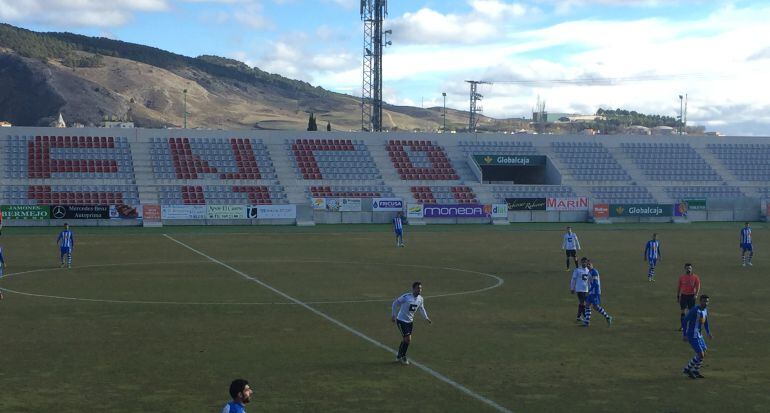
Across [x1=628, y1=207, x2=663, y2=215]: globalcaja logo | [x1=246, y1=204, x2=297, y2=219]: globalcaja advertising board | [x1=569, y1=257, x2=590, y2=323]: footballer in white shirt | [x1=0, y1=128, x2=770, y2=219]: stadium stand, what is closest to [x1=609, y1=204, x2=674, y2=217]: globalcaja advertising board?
[x1=628, y1=207, x2=663, y2=215]: globalcaja logo

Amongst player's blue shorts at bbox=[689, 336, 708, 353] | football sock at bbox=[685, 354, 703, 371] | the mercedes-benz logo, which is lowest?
football sock at bbox=[685, 354, 703, 371]

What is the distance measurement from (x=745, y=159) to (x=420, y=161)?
34.0m

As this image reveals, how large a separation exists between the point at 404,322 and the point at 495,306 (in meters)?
9.09

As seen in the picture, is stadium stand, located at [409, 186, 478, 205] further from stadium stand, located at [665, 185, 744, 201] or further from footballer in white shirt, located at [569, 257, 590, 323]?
footballer in white shirt, located at [569, 257, 590, 323]

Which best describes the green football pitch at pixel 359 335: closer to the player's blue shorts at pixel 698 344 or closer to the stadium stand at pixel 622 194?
the player's blue shorts at pixel 698 344

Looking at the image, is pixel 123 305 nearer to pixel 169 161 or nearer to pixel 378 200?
pixel 378 200

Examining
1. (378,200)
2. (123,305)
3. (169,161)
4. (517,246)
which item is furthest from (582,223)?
(123,305)

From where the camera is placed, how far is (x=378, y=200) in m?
71.9

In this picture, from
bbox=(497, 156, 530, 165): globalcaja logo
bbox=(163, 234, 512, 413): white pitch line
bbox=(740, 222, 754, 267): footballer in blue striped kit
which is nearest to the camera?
bbox=(163, 234, 512, 413): white pitch line

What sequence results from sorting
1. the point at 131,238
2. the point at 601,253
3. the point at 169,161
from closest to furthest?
the point at 601,253
the point at 131,238
the point at 169,161

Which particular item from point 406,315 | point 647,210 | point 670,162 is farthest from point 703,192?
point 406,315

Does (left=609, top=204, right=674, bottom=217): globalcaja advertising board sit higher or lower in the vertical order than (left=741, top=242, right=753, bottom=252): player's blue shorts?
higher

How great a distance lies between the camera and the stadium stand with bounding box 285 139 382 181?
7906cm

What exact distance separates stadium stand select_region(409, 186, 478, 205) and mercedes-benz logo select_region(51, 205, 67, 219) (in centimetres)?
2847
